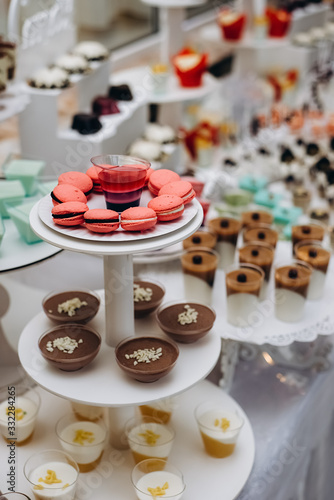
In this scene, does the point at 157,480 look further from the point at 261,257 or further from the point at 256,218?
the point at 256,218

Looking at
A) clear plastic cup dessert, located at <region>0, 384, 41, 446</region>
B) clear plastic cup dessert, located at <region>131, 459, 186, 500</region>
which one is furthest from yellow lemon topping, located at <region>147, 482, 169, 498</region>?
clear plastic cup dessert, located at <region>0, 384, 41, 446</region>

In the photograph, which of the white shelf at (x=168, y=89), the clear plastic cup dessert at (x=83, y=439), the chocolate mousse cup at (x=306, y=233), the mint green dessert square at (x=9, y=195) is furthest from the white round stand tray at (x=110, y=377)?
the white shelf at (x=168, y=89)

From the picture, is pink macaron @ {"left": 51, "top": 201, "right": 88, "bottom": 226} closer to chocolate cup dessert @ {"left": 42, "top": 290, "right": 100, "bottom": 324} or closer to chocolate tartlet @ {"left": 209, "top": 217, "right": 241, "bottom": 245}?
chocolate cup dessert @ {"left": 42, "top": 290, "right": 100, "bottom": 324}

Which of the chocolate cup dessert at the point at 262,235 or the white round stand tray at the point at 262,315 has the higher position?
the chocolate cup dessert at the point at 262,235

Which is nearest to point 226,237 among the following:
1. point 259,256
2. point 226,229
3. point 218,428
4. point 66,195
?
point 226,229

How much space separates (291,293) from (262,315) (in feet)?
0.37

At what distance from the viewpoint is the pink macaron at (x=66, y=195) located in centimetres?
136

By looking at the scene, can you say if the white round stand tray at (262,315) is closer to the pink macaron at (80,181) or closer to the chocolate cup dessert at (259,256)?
the chocolate cup dessert at (259,256)

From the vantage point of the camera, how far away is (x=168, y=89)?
136 inches

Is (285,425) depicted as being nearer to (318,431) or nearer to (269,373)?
(318,431)

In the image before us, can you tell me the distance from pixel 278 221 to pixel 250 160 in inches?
26.9

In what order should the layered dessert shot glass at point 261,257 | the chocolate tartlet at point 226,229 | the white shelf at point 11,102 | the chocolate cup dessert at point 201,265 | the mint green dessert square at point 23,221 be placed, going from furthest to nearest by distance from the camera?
the white shelf at point 11,102
the chocolate tartlet at point 226,229
the layered dessert shot glass at point 261,257
the chocolate cup dessert at point 201,265
the mint green dessert square at point 23,221

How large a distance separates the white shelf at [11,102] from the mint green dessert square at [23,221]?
1.90 ft

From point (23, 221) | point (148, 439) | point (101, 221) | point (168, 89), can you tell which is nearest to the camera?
point (101, 221)
